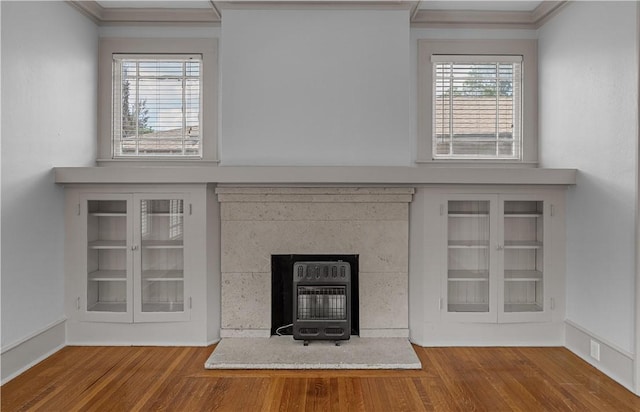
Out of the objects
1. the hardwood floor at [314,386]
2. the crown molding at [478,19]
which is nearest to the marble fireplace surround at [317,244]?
the hardwood floor at [314,386]

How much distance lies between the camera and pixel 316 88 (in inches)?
152

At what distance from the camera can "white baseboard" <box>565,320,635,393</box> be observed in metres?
2.97

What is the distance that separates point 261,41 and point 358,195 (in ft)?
5.11

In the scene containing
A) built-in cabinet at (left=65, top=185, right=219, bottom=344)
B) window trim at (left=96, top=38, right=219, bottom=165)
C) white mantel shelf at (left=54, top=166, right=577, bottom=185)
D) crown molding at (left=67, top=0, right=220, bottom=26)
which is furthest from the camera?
window trim at (left=96, top=38, right=219, bottom=165)

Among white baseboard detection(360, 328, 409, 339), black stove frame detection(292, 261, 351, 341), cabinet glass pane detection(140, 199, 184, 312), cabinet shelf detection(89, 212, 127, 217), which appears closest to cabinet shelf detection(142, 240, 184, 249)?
cabinet glass pane detection(140, 199, 184, 312)

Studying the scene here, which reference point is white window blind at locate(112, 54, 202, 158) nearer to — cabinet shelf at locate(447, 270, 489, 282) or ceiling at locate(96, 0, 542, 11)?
ceiling at locate(96, 0, 542, 11)

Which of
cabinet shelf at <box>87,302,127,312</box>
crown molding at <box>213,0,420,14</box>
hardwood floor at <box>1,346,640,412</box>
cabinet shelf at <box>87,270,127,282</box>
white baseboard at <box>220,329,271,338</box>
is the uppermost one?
crown molding at <box>213,0,420,14</box>

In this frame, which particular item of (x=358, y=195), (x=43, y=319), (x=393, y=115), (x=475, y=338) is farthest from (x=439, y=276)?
(x=43, y=319)

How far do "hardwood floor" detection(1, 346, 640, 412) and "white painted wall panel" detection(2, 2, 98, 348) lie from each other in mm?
527

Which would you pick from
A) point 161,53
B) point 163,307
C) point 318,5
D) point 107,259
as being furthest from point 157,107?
point 163,307

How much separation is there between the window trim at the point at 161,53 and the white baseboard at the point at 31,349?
156cm

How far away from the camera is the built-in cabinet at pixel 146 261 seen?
3.71m

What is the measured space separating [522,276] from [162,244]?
302 cm

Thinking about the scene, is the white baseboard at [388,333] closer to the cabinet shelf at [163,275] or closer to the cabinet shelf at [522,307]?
the cabinet shelf at [522,307]
